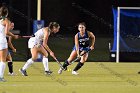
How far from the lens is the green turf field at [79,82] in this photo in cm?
1197

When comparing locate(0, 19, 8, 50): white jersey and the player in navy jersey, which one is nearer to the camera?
locate(0, 19, 8, 50): white jersey

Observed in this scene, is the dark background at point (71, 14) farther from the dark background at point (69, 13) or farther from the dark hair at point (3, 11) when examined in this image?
the dark hair at point (3, 11)

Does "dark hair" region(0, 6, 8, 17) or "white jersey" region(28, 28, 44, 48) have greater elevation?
"dark hair" region(0, 6, 8, 17)

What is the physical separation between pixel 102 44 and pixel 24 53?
5.89 m

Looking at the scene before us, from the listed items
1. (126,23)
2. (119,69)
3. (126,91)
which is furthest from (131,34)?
(126,91)

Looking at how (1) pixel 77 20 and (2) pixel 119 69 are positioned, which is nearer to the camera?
(2) pixel 119 69

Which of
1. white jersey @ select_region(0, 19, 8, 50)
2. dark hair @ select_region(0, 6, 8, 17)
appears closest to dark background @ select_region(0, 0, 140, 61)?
white jersey @ select_region(0, 19, 8, 50)

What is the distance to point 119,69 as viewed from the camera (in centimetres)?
1755

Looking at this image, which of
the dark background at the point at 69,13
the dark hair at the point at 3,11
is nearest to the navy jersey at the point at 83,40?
the dark hair at the point at 3,11

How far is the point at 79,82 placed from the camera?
44.0ft

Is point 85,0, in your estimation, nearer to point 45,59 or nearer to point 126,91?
point 45,59

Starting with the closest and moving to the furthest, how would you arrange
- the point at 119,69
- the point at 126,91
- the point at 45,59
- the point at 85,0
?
the point at 126,91 < the point at 45,59 < the point at 119,69 < the point at 85,0

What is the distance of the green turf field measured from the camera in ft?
39.3

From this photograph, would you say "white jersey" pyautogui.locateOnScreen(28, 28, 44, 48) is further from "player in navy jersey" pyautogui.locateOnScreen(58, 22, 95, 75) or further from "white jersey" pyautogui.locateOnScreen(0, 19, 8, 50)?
"white jersey" pyautogui.locateOnScreen(0, 19, 8, 50)
